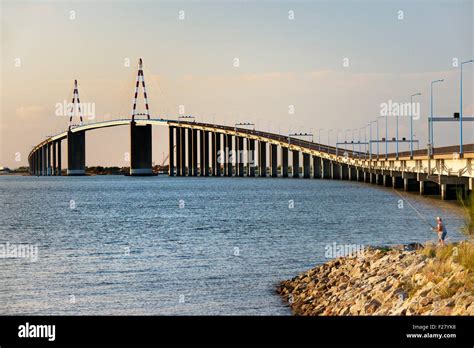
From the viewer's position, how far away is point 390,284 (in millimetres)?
18797

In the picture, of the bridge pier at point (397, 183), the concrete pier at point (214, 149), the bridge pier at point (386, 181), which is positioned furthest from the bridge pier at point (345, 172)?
the bridge pier at point (397, 183)

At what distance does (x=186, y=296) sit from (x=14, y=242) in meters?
22.1

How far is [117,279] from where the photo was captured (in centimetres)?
2714

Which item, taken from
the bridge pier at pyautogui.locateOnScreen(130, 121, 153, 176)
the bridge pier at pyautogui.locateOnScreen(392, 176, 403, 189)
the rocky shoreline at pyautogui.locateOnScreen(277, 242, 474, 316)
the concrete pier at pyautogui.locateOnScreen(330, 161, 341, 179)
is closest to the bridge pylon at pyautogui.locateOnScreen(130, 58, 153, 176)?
the bridge pier at pyautogui.locateOnScreen(130, 121, 153, 176)

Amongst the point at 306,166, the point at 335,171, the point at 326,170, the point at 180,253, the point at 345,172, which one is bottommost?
the point at 180,253

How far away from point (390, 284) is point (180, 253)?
17.3 m

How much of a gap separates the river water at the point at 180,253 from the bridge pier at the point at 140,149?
11532cm

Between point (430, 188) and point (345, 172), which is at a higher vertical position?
point (345, 172)

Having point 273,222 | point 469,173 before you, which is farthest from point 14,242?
point 469,173

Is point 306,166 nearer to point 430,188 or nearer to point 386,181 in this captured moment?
point 386,181

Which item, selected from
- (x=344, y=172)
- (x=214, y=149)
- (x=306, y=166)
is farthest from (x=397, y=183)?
(x=214, y=149)

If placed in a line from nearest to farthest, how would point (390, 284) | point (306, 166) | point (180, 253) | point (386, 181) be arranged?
point (390, 284)
point (180, 253)
point (386, 181)
point (306, 166)

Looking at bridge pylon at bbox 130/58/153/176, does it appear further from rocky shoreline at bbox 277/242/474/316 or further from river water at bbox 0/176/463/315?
rocky shoreline at bbox 277/242/474/316

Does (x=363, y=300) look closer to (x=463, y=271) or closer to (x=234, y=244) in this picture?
(x=463, y=271)
